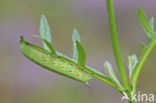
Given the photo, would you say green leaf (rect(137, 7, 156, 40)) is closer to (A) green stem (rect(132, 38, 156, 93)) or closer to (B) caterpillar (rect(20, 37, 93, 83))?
(A) green stem (rect(132, 38, 156, 93))

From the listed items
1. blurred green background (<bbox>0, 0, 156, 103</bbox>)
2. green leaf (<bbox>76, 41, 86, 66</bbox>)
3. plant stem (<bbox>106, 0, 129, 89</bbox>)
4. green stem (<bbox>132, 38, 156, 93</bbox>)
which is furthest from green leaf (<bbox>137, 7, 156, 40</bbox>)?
blurred green background (<bbox>0, 0, 156, 103</bbox>)

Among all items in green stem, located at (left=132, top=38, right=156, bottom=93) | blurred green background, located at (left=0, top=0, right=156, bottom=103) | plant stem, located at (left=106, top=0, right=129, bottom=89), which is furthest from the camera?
blurred green background, located at (left=0, top=0, right=156, bottom=103)

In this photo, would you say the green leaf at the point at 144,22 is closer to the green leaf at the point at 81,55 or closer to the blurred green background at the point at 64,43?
the green leaf at the point at 81,55

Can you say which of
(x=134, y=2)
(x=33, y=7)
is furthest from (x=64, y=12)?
(x=134, y=2)

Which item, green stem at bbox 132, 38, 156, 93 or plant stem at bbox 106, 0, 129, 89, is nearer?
plant stem at bbox 106, 0, 129, 89

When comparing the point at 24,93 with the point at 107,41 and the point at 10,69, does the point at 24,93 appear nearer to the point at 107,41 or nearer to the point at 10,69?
the point at 10,69

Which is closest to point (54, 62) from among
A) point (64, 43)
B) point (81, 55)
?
point (81, 55)

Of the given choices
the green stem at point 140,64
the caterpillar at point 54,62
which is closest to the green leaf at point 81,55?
the caterpillar at point 54,62
